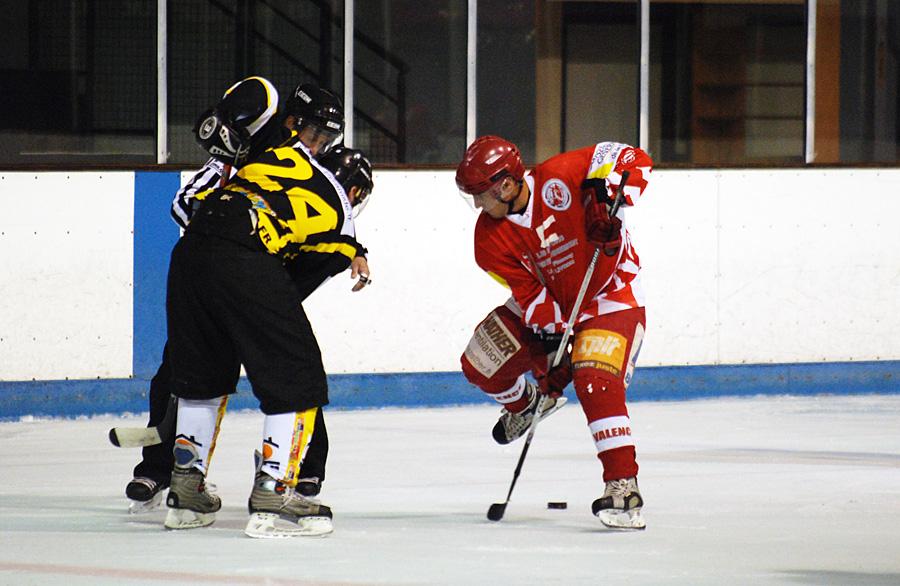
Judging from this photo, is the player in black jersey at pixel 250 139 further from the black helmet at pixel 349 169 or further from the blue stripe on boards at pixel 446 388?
the blue stripe on boards at pixel 446 388

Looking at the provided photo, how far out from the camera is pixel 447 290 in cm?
760

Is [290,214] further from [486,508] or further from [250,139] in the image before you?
[486,508]

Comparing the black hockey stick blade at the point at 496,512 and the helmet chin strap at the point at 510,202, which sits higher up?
the helmet chin strap at the point at 510,202

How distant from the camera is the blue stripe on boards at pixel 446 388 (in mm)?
7082

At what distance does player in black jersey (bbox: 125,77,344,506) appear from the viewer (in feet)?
15.2

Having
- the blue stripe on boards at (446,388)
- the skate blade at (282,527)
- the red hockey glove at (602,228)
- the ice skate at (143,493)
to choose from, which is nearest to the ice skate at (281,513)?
the skate blade at (282,527)

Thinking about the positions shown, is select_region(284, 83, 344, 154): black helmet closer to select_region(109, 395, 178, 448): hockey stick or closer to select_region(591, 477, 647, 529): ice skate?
select_region(109, 395, 178, 448): hockey stick

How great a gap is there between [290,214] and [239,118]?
418 millimetres

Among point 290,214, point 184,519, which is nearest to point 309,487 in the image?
point 184,519

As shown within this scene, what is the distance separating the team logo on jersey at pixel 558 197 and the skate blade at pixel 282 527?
1.02 metres

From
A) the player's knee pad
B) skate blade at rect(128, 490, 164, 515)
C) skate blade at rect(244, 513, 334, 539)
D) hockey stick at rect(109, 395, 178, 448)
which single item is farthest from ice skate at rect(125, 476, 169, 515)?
the player's knee pad

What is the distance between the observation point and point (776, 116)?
815cm

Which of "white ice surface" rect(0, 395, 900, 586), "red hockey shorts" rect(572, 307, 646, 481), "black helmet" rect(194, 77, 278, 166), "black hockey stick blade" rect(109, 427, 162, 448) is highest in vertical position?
"black helmet" rect(194, 77, 278, 166)

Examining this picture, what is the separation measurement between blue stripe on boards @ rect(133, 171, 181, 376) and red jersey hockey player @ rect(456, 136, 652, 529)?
2.50 meters
